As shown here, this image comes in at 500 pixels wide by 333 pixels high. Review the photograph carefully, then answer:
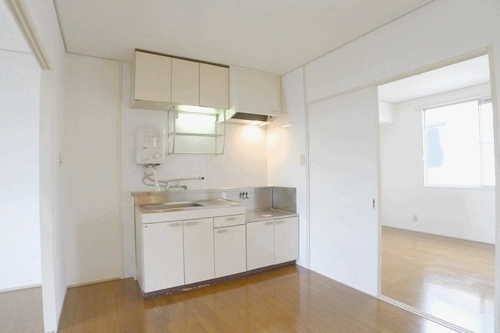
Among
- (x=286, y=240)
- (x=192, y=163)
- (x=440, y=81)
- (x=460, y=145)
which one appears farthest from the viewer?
(x=460, y=145)

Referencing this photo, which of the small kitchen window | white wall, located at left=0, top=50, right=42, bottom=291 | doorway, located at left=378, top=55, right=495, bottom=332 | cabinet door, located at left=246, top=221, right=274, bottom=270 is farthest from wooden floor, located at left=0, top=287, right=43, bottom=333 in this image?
the small kitchen window

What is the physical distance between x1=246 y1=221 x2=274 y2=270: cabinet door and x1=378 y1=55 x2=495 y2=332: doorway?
1.29 m

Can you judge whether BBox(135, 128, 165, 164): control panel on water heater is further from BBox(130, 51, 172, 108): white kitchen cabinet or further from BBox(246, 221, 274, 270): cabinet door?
BBox(246, 221, 274, 270): cabinet door

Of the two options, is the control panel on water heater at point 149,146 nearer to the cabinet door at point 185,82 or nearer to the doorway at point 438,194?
the cabinet door at point 185,82

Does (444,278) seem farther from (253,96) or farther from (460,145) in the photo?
(253,96)

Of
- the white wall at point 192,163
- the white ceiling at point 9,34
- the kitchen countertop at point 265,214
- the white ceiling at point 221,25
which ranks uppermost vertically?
the white ceiling at point 221,25

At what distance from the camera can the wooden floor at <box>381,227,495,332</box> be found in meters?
2.27

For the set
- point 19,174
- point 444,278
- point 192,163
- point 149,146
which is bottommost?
point 444,278

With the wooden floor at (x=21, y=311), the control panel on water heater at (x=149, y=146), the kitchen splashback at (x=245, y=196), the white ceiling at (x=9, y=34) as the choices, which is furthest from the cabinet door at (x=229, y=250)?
the white ceiling at (x=9, y=34)

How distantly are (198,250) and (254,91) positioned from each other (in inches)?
82.5

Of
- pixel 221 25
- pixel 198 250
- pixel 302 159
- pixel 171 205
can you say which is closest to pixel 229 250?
pixel 198 250

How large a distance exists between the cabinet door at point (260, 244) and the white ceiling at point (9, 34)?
9.59ft

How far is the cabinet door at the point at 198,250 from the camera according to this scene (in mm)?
2752

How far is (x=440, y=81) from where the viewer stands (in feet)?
13.8
